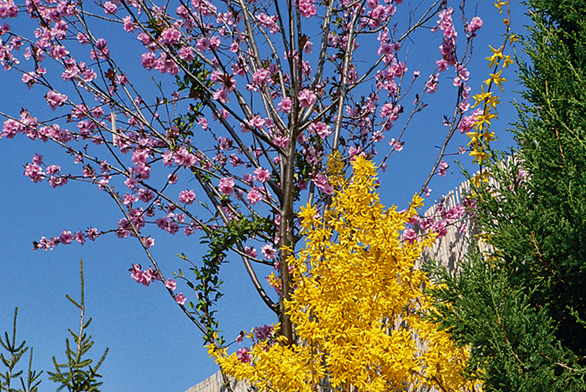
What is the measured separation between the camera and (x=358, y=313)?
468 centimetres

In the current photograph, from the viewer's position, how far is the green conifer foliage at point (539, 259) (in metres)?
3.42

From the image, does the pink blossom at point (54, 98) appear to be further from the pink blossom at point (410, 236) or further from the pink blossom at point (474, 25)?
the pink blossom at point (474, 25)

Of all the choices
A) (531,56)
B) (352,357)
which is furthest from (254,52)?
(352,357)

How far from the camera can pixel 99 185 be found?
24.1ft

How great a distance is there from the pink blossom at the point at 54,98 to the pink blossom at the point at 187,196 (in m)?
1.94

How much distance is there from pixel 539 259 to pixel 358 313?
58.9 inches

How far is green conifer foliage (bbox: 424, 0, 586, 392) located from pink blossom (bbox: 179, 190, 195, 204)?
3.63 meters

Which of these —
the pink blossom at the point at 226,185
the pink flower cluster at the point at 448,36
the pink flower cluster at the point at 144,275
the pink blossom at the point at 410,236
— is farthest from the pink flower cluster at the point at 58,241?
the pink flower cluster at the point at 448,36

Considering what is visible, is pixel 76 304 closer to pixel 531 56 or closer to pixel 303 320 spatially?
pixel 303 320

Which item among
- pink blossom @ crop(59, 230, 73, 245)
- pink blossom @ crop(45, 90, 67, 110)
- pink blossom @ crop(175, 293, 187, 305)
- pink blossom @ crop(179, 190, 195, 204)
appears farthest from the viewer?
pink blossom @ crop(59, 230, 73, 245)

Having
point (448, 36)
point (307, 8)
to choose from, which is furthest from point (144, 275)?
point (448, 36)

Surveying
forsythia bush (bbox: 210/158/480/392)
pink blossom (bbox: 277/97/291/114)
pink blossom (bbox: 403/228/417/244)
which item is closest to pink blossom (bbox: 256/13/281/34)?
pink blossom (bbox: 277/97/291/114)

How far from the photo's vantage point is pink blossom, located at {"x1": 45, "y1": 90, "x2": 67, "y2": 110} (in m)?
7.24

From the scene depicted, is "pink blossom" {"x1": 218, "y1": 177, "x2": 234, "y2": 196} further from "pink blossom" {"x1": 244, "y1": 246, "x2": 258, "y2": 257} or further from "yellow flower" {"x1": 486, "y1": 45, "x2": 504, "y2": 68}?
"yellow flower" {"x1": 486, "y1": 45, "x2": 504, "y2": 68}
